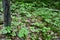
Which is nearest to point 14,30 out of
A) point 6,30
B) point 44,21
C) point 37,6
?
point 6,30

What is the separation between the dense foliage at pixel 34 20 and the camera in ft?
Answer: 20.7

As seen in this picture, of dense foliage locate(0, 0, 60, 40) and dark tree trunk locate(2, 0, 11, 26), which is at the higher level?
dark tree trunk locate(2, 0, 11, 26)

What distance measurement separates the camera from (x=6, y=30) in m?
6.14

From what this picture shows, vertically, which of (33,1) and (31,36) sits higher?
(33,1)

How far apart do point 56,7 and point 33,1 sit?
1535 millimetres

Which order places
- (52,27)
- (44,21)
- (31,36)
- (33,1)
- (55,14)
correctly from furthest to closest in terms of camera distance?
(33,1) → (55,14) → (44,21) → (52,27) → (31,36)

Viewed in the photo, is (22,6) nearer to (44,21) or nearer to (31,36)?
(44,21)

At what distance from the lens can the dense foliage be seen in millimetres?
6301

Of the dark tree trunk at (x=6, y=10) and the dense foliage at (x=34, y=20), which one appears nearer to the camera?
the dark tree trunk at (x=6, y=10)

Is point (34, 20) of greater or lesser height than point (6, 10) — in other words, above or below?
below

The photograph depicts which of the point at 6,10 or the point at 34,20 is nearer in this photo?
the point at 6,10

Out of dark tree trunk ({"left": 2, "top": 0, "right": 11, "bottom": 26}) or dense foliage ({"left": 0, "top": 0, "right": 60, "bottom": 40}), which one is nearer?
dark tree trunk ({"left": 2, "top": 0, "right": 11, "bottom": 26})

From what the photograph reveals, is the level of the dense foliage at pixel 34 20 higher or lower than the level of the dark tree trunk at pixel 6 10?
lower

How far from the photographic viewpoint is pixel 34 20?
7461 mm
